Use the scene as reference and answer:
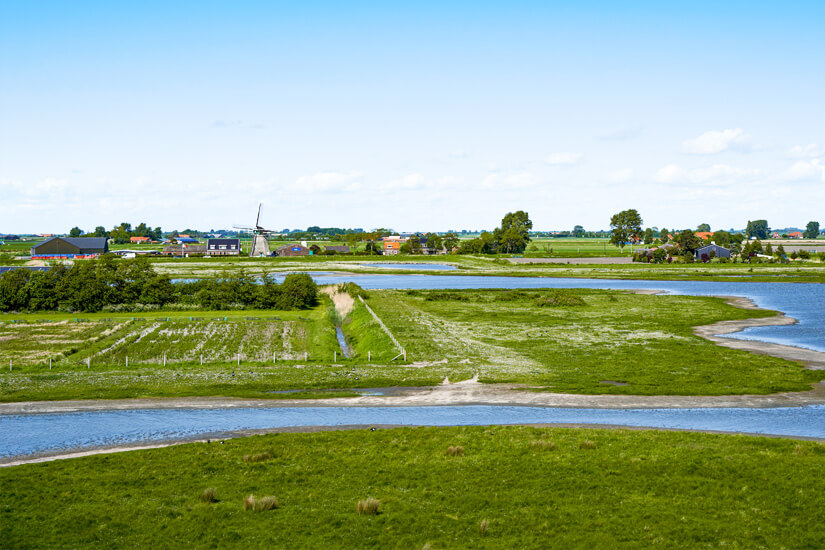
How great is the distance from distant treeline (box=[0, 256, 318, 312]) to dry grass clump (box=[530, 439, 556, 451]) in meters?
56.0

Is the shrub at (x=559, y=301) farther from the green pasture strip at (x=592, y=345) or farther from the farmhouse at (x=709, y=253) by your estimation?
the farmhouse at (x=709, y=253)

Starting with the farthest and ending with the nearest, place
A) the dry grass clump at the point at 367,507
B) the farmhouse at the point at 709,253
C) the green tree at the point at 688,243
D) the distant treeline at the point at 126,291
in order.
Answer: the green tree at the point at 688,243
the farmhouse at the point at 709,253
the distant treeline at the point at 126,291
the dry grass clump at the point at 367,507

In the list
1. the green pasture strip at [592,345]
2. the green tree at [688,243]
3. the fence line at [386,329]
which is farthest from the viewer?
the green tree at [688,243]

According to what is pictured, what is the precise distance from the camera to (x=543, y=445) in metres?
27.9

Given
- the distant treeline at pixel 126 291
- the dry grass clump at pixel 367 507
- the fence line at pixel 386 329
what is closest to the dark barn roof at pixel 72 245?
the distant treeline at pixel 126 291

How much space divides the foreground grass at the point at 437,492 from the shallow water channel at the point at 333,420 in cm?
341

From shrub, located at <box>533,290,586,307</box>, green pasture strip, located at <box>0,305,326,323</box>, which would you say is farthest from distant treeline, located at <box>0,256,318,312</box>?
shrub, located at <box>533,290,586,307</box>

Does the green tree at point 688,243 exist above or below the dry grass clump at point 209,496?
above

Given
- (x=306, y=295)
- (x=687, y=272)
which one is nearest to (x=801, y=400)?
(x=306, y=295)

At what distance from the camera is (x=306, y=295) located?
269 feet

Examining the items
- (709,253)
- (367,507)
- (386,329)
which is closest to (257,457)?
(367,507)

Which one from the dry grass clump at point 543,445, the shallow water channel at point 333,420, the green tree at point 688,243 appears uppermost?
the green tree at point 688,243

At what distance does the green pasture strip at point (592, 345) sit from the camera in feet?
137

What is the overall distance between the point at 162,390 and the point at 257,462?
15567mm
